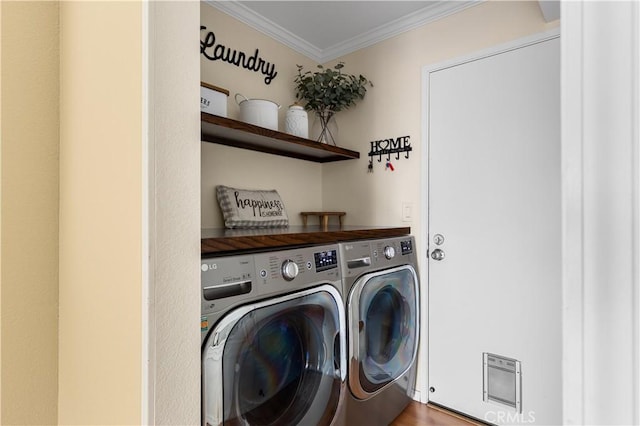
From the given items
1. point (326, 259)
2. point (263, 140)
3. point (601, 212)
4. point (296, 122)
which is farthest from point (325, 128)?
point (601, 212)

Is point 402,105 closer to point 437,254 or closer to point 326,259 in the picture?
point 437,254

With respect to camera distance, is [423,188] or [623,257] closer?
[623,257]

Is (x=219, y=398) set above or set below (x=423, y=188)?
below

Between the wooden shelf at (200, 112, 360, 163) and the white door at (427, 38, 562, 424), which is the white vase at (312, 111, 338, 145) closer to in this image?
the wooden shelf at (200, 112, 360, 163)

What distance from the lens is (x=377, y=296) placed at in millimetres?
1763

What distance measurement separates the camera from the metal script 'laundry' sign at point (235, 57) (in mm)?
1948

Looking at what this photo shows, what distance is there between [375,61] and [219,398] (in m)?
2.18

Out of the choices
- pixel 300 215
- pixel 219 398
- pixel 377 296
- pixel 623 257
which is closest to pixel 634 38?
pixel 623 257

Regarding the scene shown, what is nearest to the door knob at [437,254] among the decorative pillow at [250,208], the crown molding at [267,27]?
the decorative pillow at [250,208]

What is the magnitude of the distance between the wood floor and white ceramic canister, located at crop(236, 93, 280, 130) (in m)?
1.79

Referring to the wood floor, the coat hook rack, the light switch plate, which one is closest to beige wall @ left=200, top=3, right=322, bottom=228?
the coat hook rack

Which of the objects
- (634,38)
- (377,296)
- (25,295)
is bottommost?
(377,296)

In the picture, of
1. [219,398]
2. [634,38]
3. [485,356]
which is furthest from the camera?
[485,356]

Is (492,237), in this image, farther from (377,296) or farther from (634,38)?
(634,38)
